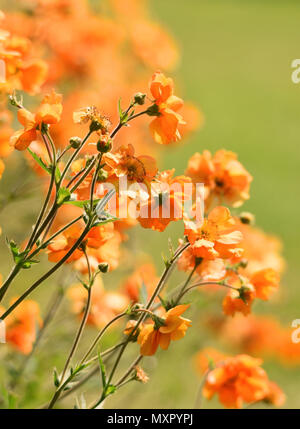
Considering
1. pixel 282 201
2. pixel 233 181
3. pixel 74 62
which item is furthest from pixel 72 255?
pixel 282 201

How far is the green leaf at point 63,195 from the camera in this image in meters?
0.58

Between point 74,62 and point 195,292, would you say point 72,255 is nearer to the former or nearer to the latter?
point 195,292

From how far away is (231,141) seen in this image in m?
4.37

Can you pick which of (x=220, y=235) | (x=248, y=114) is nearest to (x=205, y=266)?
(x=220, y=235)

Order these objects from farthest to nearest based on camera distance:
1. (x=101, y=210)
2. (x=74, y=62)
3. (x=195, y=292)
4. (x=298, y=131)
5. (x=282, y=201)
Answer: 1. (x=298, y=131)
2. (x=282, y=201)
3. (x=74, y=62)
4. (x=195, y=292)
5. (x=101, y=210)

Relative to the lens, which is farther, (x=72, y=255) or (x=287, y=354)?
(x=287, y=354)

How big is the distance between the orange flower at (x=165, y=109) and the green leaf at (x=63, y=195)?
0.11 m

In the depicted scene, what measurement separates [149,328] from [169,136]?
7.3 inches

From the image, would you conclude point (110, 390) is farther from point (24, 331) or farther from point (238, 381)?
point (24, 331)

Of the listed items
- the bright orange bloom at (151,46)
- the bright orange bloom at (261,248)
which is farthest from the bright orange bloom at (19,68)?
the bright orange bloom at (151,46)

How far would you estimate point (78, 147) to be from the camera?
0.60 metres

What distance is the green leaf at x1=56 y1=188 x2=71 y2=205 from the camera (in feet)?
1.92

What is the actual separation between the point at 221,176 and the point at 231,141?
3651 millimetres
